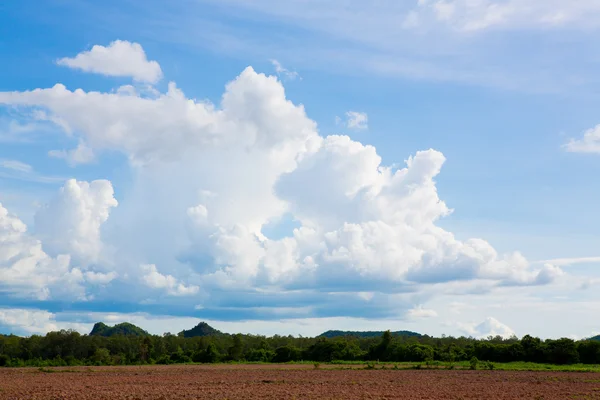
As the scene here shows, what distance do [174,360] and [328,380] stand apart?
5753 cm

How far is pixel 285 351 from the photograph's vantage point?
349ft

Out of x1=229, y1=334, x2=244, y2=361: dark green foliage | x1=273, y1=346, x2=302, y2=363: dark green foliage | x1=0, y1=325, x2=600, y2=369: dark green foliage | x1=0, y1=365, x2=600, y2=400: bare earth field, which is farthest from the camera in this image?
x1=229, y1=334, x2=244, y2=361: dark green foliage

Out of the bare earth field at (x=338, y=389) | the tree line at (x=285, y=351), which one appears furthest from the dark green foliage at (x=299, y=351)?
the bare earth field at (x=338, y=389)

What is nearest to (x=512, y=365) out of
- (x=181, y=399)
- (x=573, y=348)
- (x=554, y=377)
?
(x=573, y=348)

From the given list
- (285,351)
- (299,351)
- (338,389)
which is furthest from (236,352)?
(338,389)

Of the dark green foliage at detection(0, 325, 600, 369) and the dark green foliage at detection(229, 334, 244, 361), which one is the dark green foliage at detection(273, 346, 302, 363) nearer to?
the dark green foliage at detection(0, 325, 600, 369)

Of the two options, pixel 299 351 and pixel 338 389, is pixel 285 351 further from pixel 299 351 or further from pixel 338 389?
pixel 338 389

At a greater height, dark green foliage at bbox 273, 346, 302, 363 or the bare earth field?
dark green foliage at bbox 273, 346, 302, 363

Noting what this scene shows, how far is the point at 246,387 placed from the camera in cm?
4794

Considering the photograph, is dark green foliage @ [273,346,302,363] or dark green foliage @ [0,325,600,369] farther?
dark green foliage @ [273,346,302,363]

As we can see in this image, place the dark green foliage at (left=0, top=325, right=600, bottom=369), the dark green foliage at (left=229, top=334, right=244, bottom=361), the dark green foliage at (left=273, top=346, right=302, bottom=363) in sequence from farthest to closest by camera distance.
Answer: the dark green foliage at (left=229, top=334, right=244, bottom=361) < the dark green foliage at (left=273, top=346, right=302, bottom=363) < the dark green foliage at (left=0, top=325, right=600, bottom=369)

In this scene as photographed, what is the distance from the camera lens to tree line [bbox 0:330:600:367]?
3364 inches

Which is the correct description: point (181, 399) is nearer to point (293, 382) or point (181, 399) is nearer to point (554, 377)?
point (293, 382)

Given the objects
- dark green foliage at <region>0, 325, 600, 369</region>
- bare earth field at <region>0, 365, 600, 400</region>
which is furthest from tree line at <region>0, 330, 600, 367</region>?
bare earth field at <region>0, 365, 600, 400</region>
